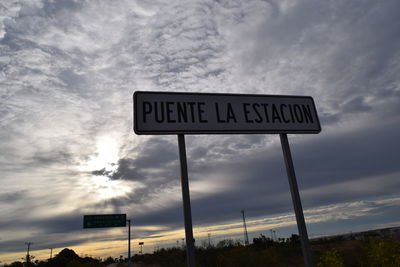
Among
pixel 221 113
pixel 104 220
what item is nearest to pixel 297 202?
pixel 221 113

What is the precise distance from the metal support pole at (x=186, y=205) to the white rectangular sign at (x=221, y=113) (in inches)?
7.5

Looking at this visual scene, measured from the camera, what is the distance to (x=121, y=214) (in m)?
19.9

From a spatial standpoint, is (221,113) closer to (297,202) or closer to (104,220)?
(297,202)

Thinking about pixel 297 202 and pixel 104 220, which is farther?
pixel 104 220

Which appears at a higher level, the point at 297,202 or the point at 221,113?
the point at 221,113

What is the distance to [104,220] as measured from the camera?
63.9 feet

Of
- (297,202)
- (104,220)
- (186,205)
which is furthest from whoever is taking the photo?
(104,220)

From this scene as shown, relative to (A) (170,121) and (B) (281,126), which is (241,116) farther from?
(A) (170,121)

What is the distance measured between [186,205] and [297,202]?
1.41 metres

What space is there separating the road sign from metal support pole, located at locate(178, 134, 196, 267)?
1905 cm

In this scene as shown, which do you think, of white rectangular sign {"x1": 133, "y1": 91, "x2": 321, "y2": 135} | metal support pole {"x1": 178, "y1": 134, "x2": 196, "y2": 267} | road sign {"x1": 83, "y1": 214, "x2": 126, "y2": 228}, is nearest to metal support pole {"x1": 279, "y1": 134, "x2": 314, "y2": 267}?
white rectangular sign {"x1": 133, "y1": 91, "x2": 321, "y2": 135}

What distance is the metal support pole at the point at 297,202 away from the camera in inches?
106

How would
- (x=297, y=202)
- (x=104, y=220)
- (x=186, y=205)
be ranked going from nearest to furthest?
(x=186, y=205), (x=297, y=202), (x=104, y=220)

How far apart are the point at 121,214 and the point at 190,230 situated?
19469 millimetres
